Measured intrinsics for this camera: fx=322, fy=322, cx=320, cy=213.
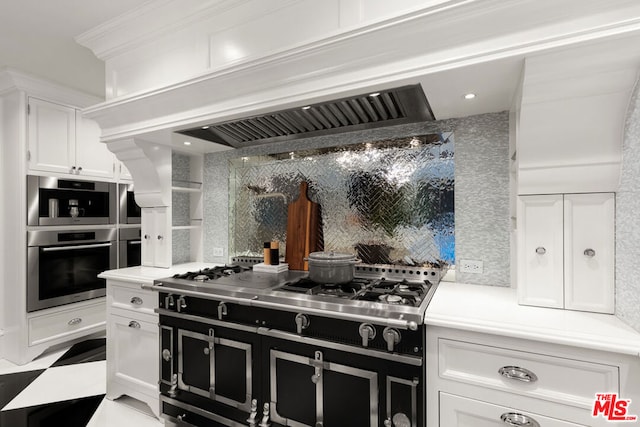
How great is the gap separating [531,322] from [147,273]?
2185mm

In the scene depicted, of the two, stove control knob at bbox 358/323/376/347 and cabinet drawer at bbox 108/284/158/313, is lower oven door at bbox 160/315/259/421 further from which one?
stove control knob at bbox 358/323/376/347

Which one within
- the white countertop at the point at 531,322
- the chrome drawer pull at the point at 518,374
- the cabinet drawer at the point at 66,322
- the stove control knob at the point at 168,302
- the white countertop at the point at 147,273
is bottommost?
the cabinet drawer at the point at 66,322

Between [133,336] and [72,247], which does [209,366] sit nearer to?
[133,336]

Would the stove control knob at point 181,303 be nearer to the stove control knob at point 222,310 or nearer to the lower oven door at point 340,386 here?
the stove control knob at point 222,310

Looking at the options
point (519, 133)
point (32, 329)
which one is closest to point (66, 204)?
point (32, 329)

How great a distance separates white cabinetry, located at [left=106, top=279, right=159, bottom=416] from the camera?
199 cm

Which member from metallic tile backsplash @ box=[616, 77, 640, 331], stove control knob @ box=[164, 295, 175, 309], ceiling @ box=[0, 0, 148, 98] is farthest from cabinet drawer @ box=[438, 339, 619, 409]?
ceiling @ box=[0, 0, 148, 98]

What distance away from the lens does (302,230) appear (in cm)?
216

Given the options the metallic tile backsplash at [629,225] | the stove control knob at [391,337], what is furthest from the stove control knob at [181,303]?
the metallic tile backsplash at [629,225]

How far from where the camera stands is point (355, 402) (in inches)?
52.9

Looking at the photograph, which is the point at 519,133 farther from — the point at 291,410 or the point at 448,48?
the point at 291,410

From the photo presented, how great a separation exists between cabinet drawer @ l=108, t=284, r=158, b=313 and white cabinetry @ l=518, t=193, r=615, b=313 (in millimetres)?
2003

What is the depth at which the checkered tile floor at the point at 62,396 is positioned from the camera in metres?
1.97

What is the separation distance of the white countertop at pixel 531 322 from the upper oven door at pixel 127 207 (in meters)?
3.16
